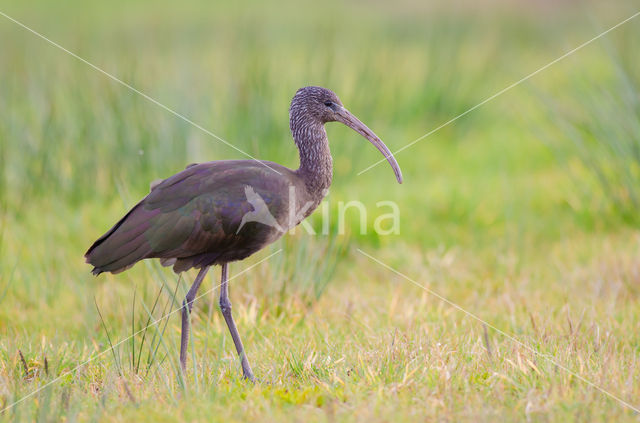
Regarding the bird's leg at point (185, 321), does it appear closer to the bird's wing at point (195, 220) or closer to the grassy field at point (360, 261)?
the grassy field at point (360, 261)

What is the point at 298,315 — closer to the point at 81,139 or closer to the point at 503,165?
the point at 81,139

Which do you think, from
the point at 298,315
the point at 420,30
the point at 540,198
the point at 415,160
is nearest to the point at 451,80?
the point at 415,160

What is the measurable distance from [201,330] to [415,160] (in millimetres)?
4220

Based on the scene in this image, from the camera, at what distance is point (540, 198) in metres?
7.31

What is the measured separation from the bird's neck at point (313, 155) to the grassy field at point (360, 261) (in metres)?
0.86

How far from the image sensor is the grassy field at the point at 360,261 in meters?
3.56

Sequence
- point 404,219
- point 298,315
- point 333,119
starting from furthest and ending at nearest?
point 404,219 → point 298,315 → point 333,119

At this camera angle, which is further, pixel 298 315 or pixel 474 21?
pixel 474 21

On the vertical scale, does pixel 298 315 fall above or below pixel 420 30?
below

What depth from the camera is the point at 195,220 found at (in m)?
4.02

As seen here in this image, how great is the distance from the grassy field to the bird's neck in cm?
86

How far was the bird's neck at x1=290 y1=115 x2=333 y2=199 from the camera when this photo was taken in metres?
4.34

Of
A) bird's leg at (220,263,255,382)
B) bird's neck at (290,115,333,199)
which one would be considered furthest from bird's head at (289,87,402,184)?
bird's leg at (220,263,255,382)

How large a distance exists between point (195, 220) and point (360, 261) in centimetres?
254
